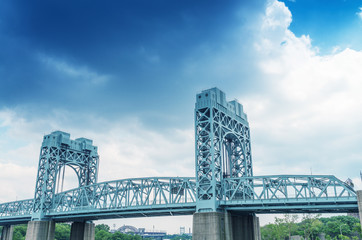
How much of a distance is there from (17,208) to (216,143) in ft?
212

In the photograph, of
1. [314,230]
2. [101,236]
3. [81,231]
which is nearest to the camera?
[81,231]

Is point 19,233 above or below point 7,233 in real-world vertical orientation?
above

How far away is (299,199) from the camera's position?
156 feet

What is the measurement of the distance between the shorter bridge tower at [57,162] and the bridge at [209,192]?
0.76ft

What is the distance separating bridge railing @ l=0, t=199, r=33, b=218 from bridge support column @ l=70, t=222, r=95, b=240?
14.2m

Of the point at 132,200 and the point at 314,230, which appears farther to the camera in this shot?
the point at 314,230

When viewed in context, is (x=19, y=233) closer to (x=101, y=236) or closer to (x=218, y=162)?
(x=101, y=236)

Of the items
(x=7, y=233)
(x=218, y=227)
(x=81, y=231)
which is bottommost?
(x=218, y=227)

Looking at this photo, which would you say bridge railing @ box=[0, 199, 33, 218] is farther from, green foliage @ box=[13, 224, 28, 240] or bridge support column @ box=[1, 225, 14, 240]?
green foliage @ box=[13, 224, 28, 240]

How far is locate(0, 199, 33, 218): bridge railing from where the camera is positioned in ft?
298

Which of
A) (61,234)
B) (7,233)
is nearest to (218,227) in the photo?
(7,233)

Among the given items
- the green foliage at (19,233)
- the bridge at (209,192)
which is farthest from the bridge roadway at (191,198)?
the green foliage at (19,233)

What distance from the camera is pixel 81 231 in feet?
263

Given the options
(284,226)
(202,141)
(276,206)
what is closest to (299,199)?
(276,206)
